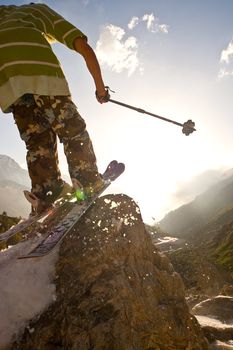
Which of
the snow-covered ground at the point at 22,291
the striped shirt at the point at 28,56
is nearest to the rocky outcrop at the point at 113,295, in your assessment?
the snow-covered ground at the point at 22,291

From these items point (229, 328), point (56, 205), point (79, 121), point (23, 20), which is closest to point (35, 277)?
point (56, 205)

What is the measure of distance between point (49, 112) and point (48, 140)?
536 millimetres

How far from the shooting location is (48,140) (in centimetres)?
609

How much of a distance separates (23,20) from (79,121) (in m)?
2.08

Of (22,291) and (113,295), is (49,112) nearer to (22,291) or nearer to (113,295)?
(22,291)

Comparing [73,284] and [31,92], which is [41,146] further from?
[73,284]

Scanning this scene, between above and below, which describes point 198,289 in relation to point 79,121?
below

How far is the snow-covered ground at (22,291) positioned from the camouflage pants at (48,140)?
1493mm

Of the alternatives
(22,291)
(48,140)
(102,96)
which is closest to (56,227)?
(22,291)

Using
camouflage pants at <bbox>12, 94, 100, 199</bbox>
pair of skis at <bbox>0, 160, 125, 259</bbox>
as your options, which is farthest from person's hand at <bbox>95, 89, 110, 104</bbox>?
pair of skis at <bbox>0, 160, 125, 259</bbox>

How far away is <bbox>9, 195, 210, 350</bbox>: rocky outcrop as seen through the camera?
412 cm

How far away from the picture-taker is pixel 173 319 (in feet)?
16.2

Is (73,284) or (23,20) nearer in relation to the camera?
(73,284)

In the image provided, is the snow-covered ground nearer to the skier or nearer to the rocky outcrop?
the rocky outcrop
